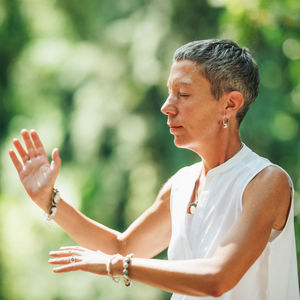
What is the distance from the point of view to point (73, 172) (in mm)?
6113

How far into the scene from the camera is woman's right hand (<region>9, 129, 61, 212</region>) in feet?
7.18

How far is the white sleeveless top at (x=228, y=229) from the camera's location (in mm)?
1901

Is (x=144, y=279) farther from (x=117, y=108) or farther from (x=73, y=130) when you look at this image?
(x=73, y=130)

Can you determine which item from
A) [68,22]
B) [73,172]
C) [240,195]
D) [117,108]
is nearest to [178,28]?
[117,108]

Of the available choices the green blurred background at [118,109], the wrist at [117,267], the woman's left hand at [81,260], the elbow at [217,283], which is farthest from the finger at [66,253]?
the green blurred background at [118,109]

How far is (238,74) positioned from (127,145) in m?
3.39

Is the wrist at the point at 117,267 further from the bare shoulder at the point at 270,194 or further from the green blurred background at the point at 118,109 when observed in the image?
the green blurred background at the point at 118,109

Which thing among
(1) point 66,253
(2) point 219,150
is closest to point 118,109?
(2) point 219,150

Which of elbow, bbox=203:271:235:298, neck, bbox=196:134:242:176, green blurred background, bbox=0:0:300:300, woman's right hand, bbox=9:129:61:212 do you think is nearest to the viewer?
elbow, bbox=203:271:235:298

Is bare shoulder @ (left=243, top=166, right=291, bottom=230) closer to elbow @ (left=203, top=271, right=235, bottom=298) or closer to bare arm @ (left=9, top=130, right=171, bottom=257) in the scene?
elbow @ (left=203, top=271, right=235, bottom=298)

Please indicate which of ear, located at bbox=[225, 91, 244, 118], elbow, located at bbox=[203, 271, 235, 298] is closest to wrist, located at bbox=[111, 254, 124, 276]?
elbow, located at bbox=[203, 271, 235, 298]

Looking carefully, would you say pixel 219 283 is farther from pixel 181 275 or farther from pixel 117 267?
pixel 117 267

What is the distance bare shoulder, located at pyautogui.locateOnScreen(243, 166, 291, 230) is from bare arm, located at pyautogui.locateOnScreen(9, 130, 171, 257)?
0.50 m

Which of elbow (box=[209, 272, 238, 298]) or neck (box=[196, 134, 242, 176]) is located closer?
elbow (box=[209, 272, 238, 298])
